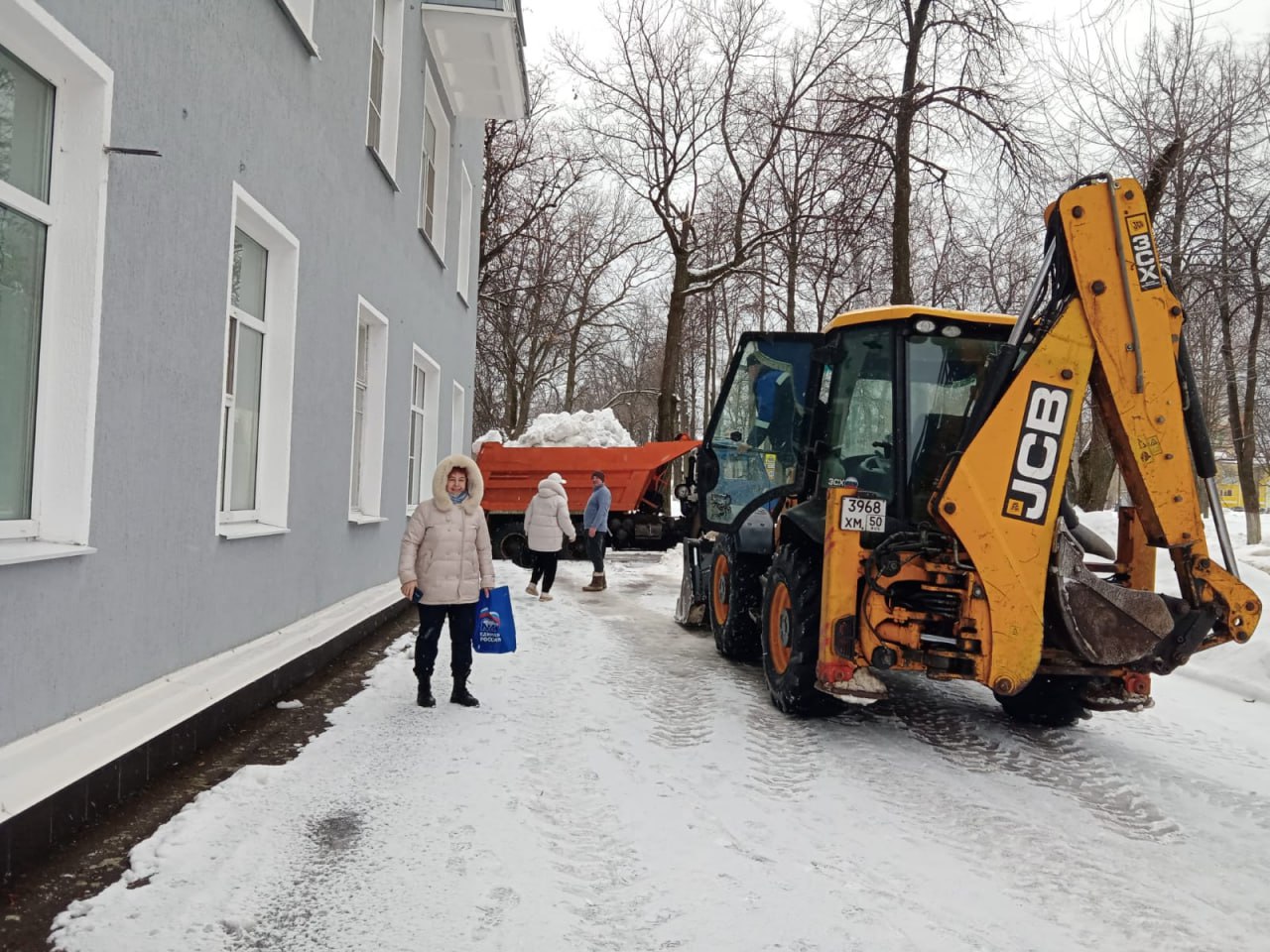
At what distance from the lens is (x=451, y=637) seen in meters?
5.79

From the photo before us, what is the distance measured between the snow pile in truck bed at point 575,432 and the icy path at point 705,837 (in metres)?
14.3

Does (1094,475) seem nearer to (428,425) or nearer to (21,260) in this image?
(428,425)

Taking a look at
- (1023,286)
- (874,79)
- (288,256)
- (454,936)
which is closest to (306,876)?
(454,936)

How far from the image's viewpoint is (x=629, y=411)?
46.3 m

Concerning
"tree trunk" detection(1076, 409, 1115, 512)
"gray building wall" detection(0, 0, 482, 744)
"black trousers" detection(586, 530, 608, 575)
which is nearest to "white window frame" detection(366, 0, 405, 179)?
"gray building wall" detection(0, 0, 482, 744)

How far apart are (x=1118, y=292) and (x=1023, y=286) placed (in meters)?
16.9

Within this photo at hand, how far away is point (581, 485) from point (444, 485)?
11701mm

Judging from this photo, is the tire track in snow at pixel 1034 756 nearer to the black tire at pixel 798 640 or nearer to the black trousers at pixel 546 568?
the black tire at pixel 798 640

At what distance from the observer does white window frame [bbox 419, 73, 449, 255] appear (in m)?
10.8

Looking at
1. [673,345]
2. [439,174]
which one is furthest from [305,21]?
[673,345]

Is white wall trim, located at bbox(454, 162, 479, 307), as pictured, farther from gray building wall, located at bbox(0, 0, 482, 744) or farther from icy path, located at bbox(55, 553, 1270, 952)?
icy path, located at bbox(55, 553, 1270, 952)

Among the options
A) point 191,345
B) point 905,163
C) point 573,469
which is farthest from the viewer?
point 573,469

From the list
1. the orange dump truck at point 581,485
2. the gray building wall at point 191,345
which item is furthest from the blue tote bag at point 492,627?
the orange dump truck at point 581,485

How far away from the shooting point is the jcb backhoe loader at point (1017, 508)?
467 cm
